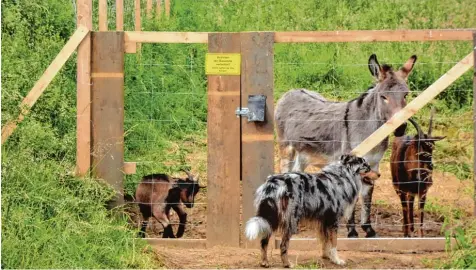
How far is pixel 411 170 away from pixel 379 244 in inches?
41.5

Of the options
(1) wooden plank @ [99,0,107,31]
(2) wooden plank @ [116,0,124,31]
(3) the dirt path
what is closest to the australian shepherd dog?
(3) the dirt path

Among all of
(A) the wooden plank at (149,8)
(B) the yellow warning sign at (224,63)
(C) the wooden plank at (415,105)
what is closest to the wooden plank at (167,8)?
(A) the wooden plank at (149,8)

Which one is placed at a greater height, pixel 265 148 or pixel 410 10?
pixel 410 10

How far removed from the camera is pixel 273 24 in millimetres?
17609

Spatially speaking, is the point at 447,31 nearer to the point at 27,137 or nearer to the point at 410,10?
the point at 27,137

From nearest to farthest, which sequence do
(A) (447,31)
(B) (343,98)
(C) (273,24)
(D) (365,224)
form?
(A) (447,31)
(D) (365,224)
(B) (343,98)
(C) (273,24)

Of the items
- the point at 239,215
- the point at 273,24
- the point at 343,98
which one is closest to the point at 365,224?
the point at 239,215

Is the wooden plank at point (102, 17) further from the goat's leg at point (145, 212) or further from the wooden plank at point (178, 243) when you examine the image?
the wooden plank at point (178, 243)

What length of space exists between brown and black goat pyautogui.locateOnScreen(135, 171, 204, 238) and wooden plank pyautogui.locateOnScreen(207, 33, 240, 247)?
52 cm

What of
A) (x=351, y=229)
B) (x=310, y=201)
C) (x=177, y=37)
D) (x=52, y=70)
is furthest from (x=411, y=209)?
(x=52, y=70)

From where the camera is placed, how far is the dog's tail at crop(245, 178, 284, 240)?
9.05 meters

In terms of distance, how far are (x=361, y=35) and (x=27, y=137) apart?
3.30 metres

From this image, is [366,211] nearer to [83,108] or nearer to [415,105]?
[415,105]

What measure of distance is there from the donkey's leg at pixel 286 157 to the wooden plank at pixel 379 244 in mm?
1688
